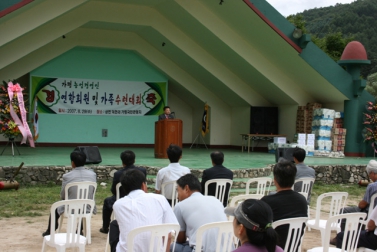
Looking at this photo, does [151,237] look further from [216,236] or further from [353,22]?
[353,22]

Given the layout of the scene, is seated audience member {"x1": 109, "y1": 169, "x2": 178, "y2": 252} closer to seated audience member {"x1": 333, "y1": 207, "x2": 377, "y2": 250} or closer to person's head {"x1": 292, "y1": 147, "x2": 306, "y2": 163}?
seated audience member {"x1": 333, "y1": 207, "x2": 377, "y2": 250}

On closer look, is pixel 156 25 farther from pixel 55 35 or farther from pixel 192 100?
pixel 192 100

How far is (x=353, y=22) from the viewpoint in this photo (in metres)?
35.2

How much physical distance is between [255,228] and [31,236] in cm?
439

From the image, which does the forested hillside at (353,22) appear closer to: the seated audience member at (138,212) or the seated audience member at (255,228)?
the seated audience member at (138,212)

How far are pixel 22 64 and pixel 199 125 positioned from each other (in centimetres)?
579

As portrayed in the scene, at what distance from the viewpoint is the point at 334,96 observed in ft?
47.4

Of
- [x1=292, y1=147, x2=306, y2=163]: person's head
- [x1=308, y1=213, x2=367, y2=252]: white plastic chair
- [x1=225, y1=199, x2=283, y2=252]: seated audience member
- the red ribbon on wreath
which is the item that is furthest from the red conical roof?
[x1=225, y1=199, x2=283, y2=252]: seated audience member

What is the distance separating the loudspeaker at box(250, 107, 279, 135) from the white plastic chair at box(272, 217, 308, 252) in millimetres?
12148

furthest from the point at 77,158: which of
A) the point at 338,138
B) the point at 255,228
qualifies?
the point at 338,138

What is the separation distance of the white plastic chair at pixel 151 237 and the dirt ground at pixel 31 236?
7.56 feet

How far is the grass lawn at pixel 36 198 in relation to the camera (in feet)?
25.3

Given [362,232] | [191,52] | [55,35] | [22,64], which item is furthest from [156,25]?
[362,232]

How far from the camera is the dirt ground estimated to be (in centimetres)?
566
